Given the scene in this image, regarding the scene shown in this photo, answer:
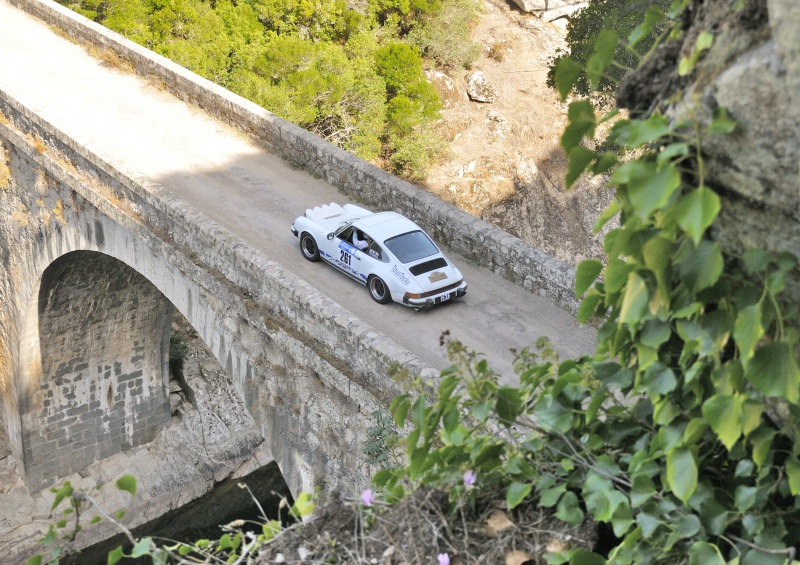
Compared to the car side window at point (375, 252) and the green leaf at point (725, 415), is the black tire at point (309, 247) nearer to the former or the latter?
the car side window at point (375, 252)

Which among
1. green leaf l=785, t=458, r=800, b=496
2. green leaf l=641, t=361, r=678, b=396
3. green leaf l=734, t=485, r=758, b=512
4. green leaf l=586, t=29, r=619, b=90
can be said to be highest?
green leaf l=586, t=29, r=619, b=90

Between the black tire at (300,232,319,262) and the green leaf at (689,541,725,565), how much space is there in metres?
7.78

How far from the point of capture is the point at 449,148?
1096 inches

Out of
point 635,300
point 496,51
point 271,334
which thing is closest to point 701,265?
point 635,300

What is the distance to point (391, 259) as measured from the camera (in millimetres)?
9281

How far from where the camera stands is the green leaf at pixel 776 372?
2.51 meters

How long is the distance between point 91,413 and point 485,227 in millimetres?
12199

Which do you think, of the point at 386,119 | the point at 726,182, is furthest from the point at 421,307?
the point at 386,119

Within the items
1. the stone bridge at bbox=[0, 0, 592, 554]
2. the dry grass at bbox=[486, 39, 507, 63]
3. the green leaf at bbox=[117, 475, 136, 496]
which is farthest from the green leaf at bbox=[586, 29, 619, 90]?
the dry grass at bbox=[486, 39, 507, 63]

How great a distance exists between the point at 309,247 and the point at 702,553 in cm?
797

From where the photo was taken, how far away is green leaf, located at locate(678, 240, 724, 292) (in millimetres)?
2562

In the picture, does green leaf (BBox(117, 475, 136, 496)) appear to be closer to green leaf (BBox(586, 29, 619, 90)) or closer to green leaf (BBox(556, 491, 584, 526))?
green leaf (BBox(556, 491, 584, 526))

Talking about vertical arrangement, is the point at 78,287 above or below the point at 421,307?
below

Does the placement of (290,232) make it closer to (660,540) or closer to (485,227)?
(485,227)
